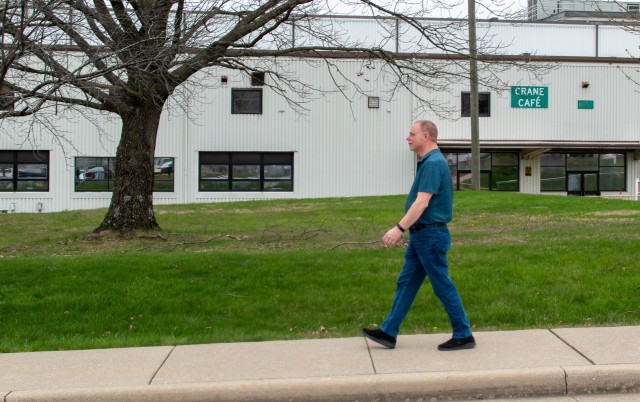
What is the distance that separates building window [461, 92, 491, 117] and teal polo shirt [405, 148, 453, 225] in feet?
85.6

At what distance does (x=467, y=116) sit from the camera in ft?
101

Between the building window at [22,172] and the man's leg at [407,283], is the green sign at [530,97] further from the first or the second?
the man's leg at [407,283]

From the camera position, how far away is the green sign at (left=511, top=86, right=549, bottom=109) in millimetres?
30609

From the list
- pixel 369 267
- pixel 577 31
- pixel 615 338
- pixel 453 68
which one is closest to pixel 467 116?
pixel 453 68

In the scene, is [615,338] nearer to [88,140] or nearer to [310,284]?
[310,284]

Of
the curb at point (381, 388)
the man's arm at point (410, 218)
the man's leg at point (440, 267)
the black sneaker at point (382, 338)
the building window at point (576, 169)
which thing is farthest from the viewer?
the building window at point (576, 169)

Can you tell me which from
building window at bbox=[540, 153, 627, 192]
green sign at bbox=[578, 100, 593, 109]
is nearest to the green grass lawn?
green sign at bbox=[578, 100, 593, 109]

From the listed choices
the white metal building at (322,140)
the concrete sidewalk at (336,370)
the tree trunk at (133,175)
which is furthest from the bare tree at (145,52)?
the white metal building at (322,140)

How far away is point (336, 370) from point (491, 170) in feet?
91.6

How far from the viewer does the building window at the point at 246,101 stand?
29.6 meters

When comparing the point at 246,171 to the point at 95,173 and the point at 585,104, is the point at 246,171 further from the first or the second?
the point at 585,104

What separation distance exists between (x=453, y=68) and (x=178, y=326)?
2165 centimetres

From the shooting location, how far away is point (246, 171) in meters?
30.0

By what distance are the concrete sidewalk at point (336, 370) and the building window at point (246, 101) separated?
79.6 feet
